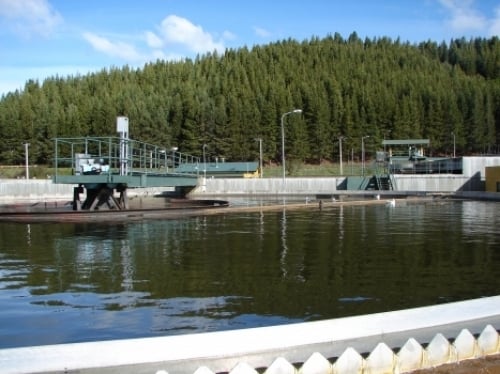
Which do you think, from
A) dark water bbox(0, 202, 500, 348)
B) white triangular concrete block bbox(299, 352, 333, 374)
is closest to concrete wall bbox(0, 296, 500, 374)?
white triangular concrete block bbox(299, 352, 333, 374)

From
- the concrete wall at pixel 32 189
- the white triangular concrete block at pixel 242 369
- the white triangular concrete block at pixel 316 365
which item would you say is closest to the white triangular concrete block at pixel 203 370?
the white triangular concrete block at pixel 242 369

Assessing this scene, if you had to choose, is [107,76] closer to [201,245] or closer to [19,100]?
[19,100]

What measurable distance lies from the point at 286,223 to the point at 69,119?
348ft

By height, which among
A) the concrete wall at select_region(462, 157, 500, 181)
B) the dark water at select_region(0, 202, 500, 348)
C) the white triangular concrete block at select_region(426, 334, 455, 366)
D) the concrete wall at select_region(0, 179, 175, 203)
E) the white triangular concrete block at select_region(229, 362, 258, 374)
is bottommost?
the dark water at select_region(0, 202, 500, 348)

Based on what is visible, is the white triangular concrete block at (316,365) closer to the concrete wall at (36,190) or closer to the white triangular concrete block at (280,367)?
the white triangular concrete block at (280,367)

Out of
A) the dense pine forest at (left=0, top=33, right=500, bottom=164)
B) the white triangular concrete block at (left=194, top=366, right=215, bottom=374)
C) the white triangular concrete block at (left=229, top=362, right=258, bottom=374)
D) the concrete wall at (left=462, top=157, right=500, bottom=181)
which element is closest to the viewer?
the white triangular concrete block at (left=194, top=366, right=215, bottom=374)

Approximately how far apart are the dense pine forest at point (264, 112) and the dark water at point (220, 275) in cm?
9680

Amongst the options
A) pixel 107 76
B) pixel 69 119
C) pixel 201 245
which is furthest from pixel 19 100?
pixel 201 245

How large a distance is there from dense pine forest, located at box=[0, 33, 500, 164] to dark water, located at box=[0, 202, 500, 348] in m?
96.8

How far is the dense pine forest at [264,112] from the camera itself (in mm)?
118688

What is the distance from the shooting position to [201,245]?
18.0 metres

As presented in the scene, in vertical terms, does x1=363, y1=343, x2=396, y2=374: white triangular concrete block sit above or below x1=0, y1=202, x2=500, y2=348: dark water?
above

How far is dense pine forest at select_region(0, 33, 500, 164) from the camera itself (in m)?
119

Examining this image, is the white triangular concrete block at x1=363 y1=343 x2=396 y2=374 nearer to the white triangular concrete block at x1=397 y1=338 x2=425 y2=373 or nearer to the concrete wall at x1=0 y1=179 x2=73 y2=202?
the white triangular concrete block at x1=397 y1=338 x2=425 y2=373
